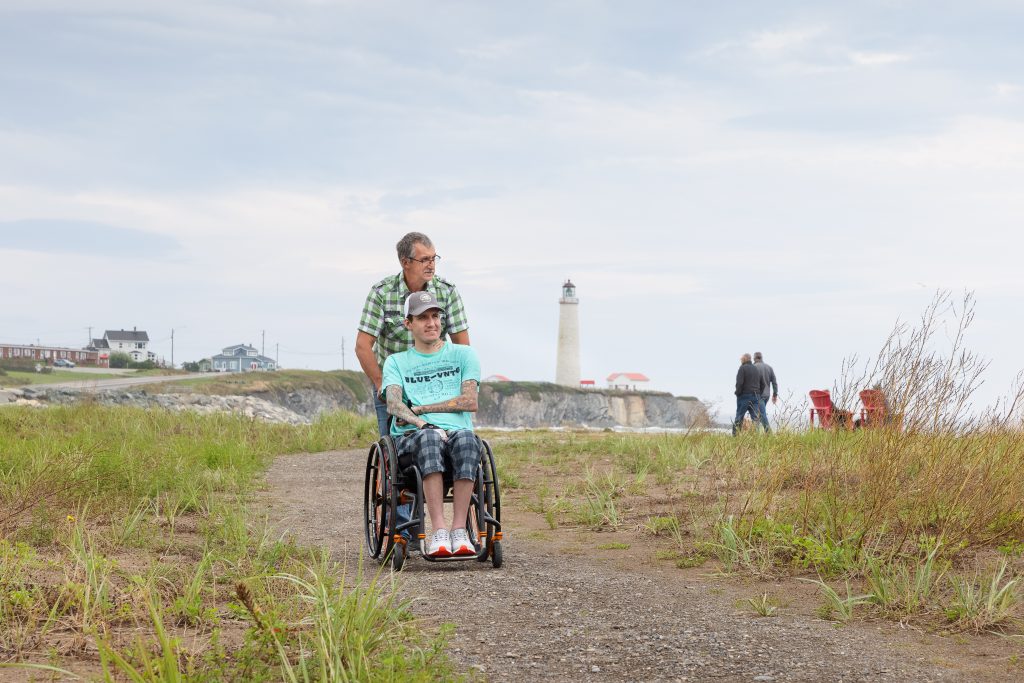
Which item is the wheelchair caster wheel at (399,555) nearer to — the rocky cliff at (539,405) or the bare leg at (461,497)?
the bare leg at (461,497)

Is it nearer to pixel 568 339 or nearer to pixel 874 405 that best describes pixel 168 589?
pixel 874 405

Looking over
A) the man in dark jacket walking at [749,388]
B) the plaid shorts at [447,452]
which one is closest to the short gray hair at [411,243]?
the plaid shorts at [447,452]

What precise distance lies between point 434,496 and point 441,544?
27cm

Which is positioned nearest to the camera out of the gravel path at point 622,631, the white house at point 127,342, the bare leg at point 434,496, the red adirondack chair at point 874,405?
the gravel path at point 622,631

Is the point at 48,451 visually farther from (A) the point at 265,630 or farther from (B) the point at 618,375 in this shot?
(B) the point at 618,375

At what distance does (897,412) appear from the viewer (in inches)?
247

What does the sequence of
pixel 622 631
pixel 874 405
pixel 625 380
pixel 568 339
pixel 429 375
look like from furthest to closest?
pixel 625 380 → pixel 568 339 → pixel 874 405 → pixel 429 375 → pixel 622 631

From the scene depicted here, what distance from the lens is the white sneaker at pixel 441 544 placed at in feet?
18.7

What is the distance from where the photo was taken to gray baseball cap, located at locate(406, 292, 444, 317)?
232 inches

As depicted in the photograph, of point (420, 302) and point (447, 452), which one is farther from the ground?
point (420, 302)

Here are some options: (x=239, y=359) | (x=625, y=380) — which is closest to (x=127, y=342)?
(x=239, y=359)

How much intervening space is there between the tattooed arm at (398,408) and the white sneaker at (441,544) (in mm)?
625

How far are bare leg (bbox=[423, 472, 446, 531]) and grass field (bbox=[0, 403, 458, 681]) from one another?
0.48 m

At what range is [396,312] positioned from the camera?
6.30 metres
